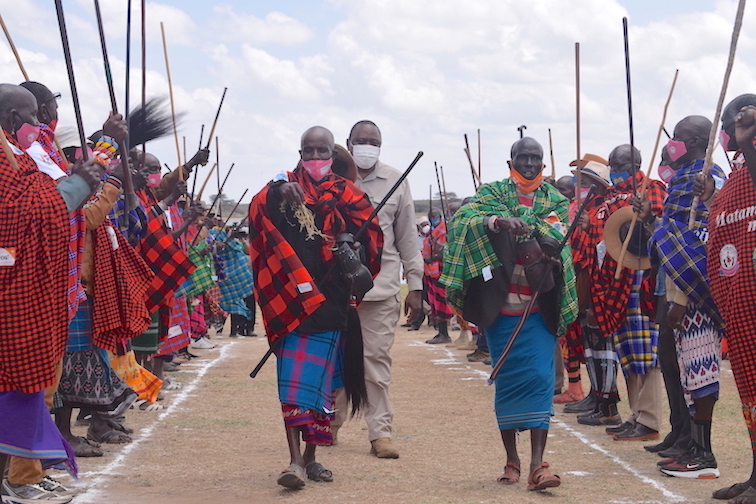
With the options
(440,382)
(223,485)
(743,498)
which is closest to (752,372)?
(743,498)

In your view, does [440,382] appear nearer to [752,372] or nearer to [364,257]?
[364,257]

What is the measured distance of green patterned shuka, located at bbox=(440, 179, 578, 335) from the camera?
666 centimetres

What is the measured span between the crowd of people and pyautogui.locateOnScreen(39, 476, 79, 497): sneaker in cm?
1

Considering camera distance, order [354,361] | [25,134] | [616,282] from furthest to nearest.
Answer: [616,282], [354,361], [25,134]

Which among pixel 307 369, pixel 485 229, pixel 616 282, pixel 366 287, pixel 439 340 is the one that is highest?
pixel 485 229

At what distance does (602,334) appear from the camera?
9.06 m

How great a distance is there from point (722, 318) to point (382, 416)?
8.39 ft

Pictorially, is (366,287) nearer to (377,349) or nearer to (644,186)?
(377,349)

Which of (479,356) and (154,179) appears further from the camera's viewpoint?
(479,356)

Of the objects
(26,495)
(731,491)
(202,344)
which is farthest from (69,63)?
(202,344)

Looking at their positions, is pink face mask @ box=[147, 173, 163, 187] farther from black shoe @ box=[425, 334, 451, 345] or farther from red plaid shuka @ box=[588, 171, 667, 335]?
black shoe @ box=[425, 334, 451, 345]

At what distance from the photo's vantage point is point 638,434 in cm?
824

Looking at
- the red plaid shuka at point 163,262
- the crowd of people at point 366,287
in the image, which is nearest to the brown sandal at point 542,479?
the crowd of people at point 366,287

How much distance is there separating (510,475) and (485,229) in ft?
5.14
